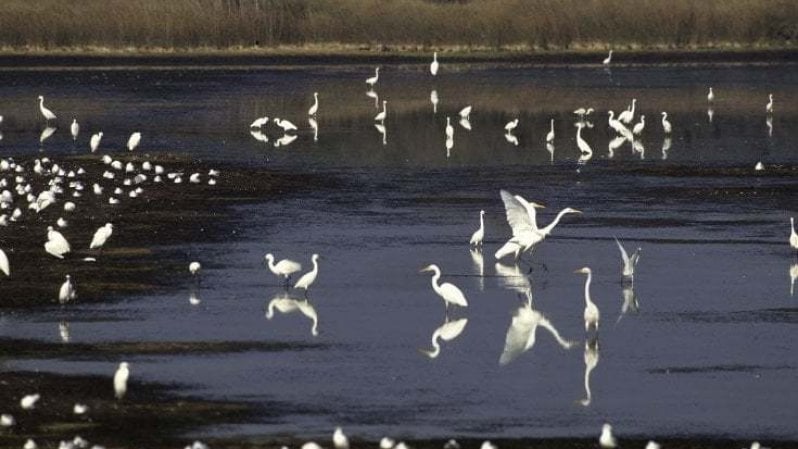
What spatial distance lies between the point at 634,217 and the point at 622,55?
3646 centimetres

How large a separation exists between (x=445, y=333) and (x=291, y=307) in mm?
1956

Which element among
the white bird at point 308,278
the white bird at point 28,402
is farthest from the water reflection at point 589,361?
the white bird at point 28,402

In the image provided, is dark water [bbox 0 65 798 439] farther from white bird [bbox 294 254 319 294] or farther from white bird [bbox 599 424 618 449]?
white bird [bbox 599 424 618 449]

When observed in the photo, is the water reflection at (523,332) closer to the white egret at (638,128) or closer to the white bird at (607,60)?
the white egret at (638,128)

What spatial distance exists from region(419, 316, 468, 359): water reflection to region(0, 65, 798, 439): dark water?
0.24ft

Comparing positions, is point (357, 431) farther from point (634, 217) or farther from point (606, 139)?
point (606, 139)

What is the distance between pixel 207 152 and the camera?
112 feet

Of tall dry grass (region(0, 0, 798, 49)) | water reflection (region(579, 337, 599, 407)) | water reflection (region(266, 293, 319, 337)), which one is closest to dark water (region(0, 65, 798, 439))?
water reflection (region(579, 337, 599, 407))

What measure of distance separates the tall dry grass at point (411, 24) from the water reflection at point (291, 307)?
43935 millimetres

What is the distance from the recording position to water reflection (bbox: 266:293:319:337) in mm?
17522

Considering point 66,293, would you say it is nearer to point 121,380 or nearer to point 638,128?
point 121,380

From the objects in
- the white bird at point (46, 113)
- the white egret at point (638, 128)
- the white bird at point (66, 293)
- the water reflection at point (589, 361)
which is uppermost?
the white bird at point (46, 113)

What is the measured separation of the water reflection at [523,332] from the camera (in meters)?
16.0

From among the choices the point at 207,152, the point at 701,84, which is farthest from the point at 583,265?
the point at 701,84
